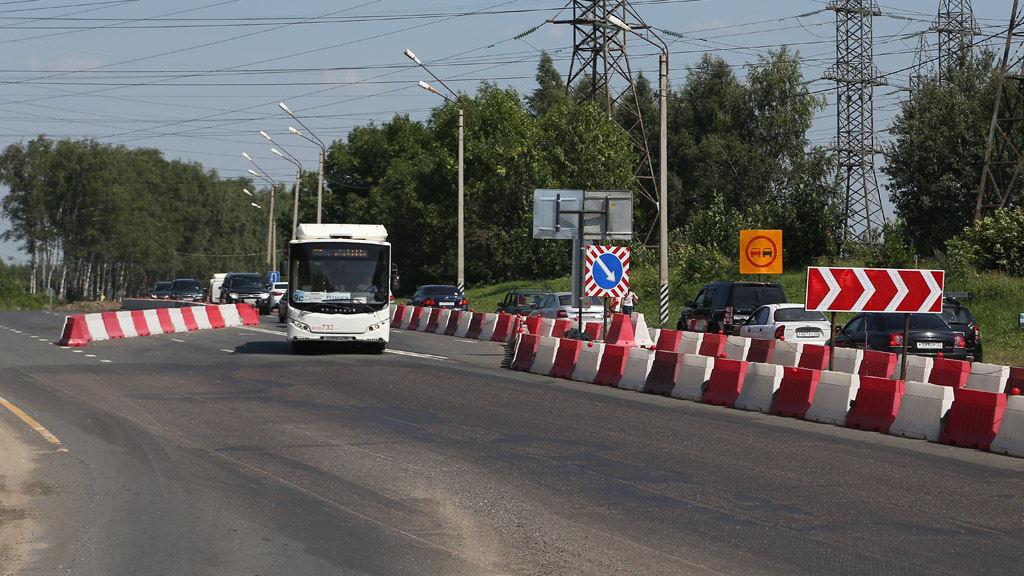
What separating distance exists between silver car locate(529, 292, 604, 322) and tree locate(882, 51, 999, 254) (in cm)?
2047

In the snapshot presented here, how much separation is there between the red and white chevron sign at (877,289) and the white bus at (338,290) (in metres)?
11.3

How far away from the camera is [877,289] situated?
17219mm

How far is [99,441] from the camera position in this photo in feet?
41.0

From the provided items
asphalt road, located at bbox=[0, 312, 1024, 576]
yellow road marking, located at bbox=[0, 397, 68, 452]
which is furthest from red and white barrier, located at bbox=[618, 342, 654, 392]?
yellow road marking, located at bbox=[0, 397, 68, 452]

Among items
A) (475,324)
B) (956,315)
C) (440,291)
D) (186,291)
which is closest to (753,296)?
(956,315)

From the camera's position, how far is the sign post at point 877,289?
673 inches

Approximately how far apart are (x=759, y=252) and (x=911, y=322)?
55.3 feet

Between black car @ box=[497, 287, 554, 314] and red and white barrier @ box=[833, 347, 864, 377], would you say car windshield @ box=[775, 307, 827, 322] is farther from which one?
black car @ box=[497, 287, 554, 314]

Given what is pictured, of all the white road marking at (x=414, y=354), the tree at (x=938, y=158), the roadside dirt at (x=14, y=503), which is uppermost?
the tree at (x=938, y=158)

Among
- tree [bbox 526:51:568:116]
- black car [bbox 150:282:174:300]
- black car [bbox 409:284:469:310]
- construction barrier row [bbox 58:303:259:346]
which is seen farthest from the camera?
tree [bbox 526:51:568:116]

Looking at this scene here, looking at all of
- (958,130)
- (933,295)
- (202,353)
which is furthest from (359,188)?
(933,295)

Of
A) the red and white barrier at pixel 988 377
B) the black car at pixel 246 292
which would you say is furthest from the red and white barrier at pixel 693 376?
the black car at pixel 246 292

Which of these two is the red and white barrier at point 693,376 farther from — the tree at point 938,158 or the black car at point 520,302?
the tree at point 938,158

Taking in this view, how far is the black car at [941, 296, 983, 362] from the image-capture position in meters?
22.7
